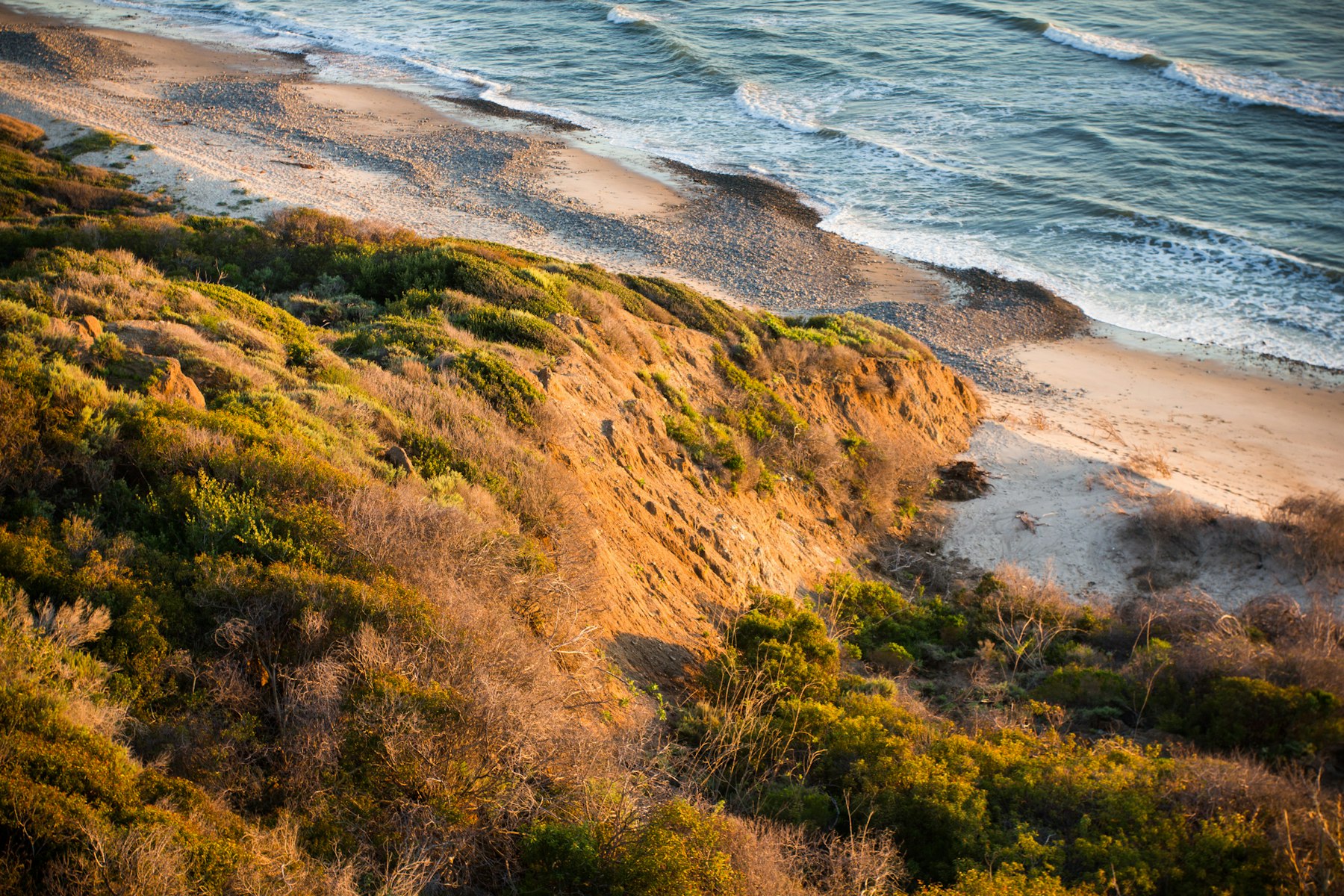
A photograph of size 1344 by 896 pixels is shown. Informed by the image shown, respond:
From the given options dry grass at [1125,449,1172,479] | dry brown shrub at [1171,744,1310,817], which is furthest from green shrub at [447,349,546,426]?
dry grass at [1125,449,1172,479]

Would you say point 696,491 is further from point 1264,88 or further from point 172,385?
point 1264,88

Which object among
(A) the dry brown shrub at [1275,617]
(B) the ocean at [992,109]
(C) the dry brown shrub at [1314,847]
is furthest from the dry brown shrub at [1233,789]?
(B) the ocean at [992,109]

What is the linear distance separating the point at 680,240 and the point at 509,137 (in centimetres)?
1194

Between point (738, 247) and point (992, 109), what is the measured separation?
1802 centimetres

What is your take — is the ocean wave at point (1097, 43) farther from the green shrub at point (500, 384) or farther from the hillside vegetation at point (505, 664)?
the green shrub at point (500, 384)

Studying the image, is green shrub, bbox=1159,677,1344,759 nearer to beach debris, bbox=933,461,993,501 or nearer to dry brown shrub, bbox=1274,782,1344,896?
dry brown shrub, bbox=1274,782,1344,896

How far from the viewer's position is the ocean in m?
26.1

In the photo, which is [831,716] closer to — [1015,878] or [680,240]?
[1015,878]

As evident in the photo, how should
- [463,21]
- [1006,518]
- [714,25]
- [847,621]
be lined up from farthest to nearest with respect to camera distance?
[463,21] → [714,25] → [1006,518] → [847,621]

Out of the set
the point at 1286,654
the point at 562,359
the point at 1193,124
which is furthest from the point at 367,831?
the point at 1193,124

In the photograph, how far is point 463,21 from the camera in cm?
Result: 5288

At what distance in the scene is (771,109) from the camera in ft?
126

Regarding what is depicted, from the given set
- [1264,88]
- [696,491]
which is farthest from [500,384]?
[1264,88]

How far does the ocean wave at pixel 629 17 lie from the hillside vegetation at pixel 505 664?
145 feet
